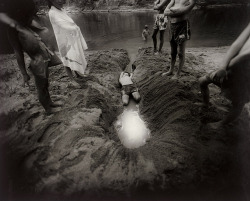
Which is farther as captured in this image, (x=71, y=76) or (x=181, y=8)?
(x=71, y=76)

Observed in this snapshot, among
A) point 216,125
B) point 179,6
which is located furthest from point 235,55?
point 179,6

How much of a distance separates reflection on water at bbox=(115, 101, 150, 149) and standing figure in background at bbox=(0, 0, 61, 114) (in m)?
1.32

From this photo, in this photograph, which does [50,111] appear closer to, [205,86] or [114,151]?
[114,151]

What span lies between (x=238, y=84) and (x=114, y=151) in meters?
1.65

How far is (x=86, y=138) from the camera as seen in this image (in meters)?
Result: 2.60

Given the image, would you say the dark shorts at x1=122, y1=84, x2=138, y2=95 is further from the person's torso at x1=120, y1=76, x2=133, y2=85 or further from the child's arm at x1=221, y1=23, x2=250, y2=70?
the child's arm at x1=221, y1=23, x2=250, y2=70

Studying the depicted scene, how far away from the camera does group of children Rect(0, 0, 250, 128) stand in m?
2.03

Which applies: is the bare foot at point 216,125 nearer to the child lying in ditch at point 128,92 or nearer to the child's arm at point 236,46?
the child's arm at point 236,46

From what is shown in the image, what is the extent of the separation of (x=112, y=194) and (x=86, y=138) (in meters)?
0.86

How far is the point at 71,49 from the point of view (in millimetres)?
3475

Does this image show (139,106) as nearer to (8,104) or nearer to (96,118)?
(96,118)

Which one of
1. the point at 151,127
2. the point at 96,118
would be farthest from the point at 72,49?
the point at 151,127

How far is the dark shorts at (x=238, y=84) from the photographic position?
199 cm

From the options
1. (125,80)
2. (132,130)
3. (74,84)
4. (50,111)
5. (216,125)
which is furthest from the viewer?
(125,80)
